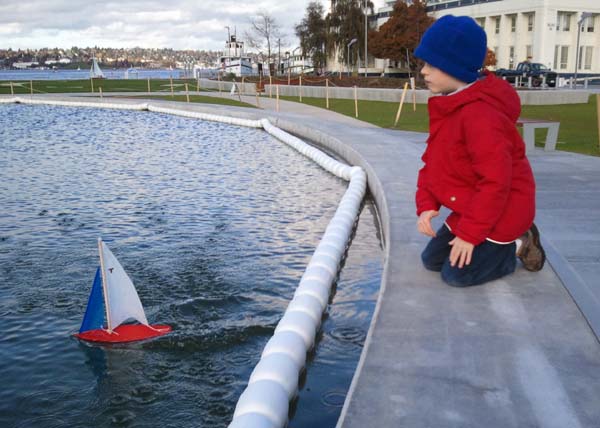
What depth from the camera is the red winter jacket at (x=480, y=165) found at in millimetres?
3980

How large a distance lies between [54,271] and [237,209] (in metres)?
3.54

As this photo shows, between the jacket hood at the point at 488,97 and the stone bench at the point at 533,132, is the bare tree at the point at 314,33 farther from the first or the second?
the jacket hood at the point at 488,97

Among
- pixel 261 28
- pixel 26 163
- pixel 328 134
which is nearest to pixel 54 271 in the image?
pixel 26 163

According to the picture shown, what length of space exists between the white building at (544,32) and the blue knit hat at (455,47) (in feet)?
184

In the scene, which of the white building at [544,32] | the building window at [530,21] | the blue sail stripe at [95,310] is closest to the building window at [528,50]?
the white building at [544,32]

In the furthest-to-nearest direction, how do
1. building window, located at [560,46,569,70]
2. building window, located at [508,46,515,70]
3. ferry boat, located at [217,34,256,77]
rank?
1. ferry boat, located at [217,34,256,77]
2. building window, located at [508,46,515,70]
3. building window, located at [560,46,569,70]

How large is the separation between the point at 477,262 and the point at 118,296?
2.95 meters

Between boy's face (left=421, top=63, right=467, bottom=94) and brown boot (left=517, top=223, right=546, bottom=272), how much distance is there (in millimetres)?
1309

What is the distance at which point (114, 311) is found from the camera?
5.18 m

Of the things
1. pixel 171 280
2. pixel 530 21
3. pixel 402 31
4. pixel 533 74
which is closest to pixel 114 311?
pixel 171 280

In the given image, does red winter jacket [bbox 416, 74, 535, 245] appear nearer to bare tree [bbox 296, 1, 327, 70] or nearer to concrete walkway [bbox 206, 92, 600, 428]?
concrete walkway [bbox 206, 92, 600, 428]

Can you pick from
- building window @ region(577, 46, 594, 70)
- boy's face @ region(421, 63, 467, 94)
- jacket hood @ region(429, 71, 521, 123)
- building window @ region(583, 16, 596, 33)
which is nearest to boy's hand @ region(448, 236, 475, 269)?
jacket hood @ region(429, 71, 521, 123)

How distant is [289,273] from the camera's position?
7.03 meters

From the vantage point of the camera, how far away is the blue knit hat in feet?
13.2
